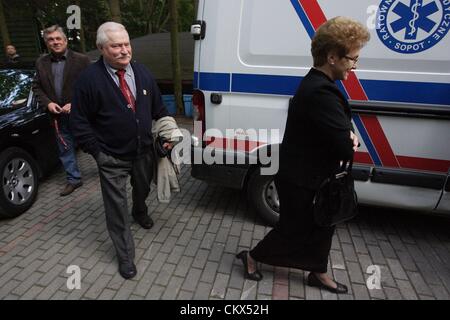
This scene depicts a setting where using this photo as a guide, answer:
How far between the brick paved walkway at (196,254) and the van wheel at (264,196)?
0.18m

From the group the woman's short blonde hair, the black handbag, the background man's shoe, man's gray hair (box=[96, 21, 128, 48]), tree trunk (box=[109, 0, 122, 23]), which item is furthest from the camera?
tree trunk (box=[109, 0, 122, 23])

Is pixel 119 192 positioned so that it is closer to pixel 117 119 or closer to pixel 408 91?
pixel 117 119

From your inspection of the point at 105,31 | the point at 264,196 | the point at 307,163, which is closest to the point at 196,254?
the point at 264,196

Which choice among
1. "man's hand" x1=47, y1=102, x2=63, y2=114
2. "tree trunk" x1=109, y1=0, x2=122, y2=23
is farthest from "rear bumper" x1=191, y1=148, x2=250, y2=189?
"tree trunk" x1=109, y1=0, x2=122, y2=23

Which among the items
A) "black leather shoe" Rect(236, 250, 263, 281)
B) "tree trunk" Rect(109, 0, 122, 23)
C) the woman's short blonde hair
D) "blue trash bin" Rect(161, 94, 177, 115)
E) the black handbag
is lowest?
"blue trash bin" Rect(161, 94, 177, 115)

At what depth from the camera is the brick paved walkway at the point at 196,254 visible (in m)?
2.45

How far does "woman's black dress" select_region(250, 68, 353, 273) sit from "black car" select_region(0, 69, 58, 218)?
251 cm

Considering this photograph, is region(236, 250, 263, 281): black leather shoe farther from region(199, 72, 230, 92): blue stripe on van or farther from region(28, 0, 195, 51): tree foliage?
region(28, 0, 195, 51): tree foliage

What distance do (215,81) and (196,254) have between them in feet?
4.80

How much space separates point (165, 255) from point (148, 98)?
1.30 metres

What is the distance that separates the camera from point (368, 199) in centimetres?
282

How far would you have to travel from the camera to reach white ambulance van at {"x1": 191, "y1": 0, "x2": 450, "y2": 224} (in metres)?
2.38

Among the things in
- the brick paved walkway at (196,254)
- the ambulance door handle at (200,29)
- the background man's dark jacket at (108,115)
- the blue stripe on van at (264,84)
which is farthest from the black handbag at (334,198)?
the ambulance door handle at (200,29)
